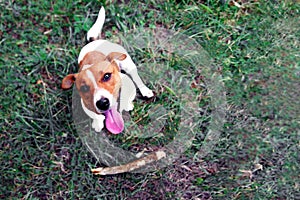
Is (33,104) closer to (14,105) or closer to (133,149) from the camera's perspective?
(14,105)

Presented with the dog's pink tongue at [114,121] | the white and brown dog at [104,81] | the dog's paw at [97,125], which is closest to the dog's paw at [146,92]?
the white and brown dog at [104,81]

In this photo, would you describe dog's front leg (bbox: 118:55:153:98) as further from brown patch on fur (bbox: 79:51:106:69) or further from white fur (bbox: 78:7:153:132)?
brown patch on fur (bbox: 79:51:106:69)

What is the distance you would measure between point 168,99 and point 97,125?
53 cm

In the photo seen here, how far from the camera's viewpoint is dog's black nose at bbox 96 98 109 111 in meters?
2.38

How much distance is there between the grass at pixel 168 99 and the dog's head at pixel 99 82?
0.42 metres

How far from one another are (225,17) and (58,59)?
1.25 metres

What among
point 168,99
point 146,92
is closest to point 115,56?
point 146,92

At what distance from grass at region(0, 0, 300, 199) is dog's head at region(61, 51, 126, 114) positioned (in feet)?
1.38

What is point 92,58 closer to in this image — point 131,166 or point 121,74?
point 121,74

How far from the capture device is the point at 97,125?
9.34ft

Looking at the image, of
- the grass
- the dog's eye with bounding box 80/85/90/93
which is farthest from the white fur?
the dog's eye with bounding box 80/85/90/93

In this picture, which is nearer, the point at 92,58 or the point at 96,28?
the point at 92,58

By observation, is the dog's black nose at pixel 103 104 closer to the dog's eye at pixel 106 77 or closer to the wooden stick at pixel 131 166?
the dog's eye at pixel 106 77

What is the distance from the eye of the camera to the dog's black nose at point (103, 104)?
238cm
